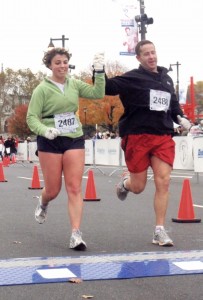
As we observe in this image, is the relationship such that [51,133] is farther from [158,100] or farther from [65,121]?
[158,100]

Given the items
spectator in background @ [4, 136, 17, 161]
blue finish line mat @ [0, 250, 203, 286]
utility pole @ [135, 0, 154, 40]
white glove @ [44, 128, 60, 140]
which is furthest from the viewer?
spectator in background @ [4, 136, 17, 161]

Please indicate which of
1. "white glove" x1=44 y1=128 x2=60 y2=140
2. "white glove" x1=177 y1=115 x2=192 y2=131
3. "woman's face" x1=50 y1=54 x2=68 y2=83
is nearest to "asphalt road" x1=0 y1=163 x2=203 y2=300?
"white glove" x1=44 y1=128 x2=60 y2=140

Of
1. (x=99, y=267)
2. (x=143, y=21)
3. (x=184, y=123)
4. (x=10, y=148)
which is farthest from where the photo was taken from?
(x=10, y=148)

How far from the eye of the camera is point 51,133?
6582mm

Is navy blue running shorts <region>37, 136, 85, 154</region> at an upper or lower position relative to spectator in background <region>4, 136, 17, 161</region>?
upper

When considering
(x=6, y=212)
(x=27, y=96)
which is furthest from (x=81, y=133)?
(x=27, y=96)

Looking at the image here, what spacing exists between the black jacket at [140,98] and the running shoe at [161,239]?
102 centimetres

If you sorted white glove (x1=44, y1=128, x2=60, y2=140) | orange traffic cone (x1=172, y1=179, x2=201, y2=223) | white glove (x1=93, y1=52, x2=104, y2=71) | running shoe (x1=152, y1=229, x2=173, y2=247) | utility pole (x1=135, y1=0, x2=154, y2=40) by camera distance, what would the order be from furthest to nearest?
utility pole (x1=135, y1=0, x2=154, y2=40) → orange traffic cone (x1=172, y1=179, x2=201, y2=223) → white glove (x1=93, y1=52, x2=104, y2=71) → running shoe (x1=152, y1=229, x2=173, y2=247) → white glove (x1=44, y1=128, x2=60, y2=140)

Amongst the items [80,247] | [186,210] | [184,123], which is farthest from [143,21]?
[80,247]

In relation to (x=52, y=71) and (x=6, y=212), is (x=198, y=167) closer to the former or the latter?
(x=6, y=212)

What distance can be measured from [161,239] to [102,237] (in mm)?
945

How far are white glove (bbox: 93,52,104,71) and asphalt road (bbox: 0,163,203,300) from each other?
1.74 metres

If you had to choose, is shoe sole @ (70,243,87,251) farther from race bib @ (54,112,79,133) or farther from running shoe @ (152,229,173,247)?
race bib @ (54,112,79,133)

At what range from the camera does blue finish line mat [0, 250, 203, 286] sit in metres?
5.36
